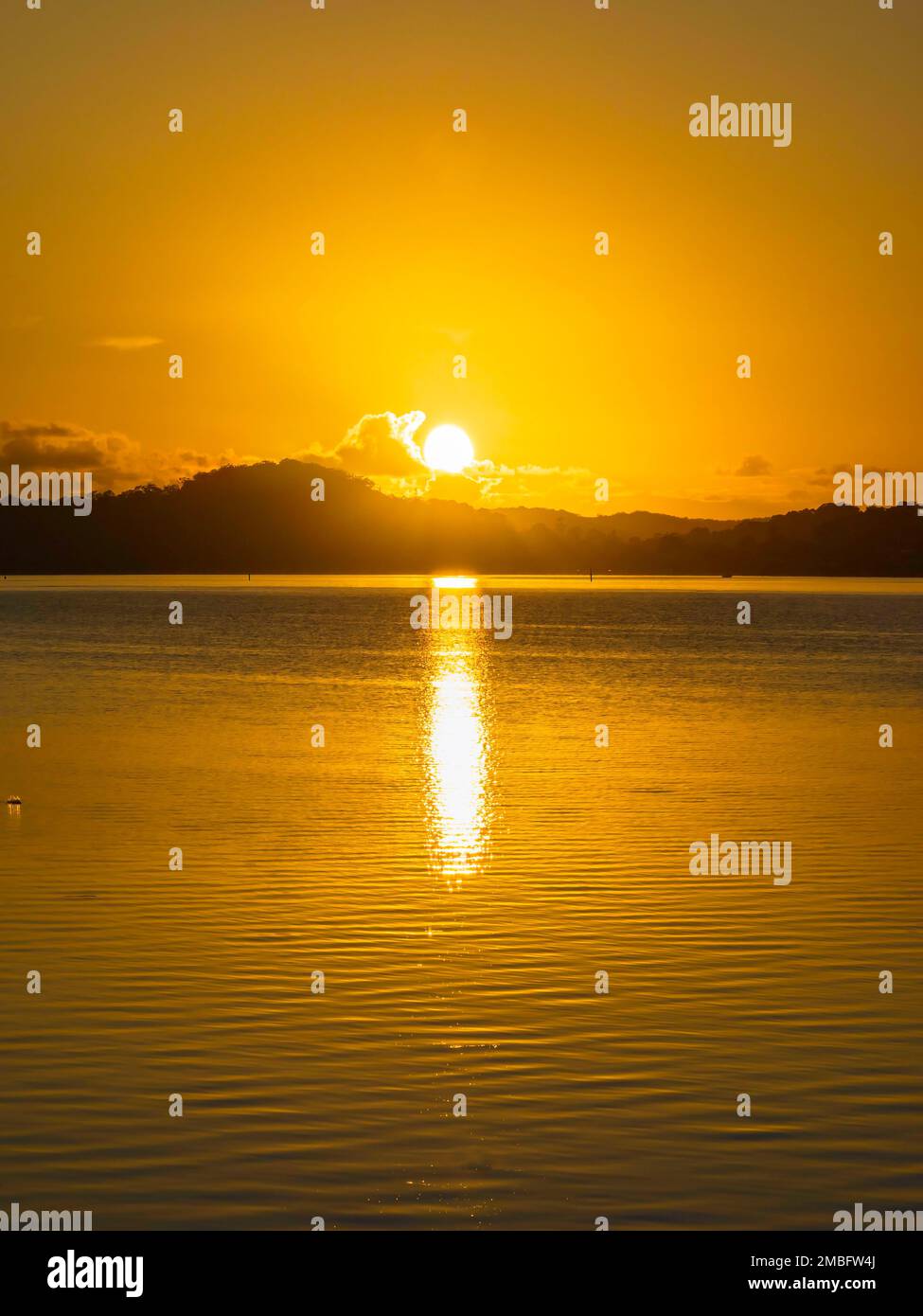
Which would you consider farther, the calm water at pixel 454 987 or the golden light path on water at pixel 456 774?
the golden light path on water at pixel 456 774

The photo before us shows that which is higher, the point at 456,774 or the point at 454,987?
the point at 456,774

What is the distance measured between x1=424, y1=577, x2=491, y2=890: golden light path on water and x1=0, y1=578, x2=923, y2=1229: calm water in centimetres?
17

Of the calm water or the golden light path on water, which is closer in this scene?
the calm water

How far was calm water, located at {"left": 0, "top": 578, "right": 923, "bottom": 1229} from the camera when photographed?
1120 centimetres

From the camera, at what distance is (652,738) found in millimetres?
44250

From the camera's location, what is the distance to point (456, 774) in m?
34.9

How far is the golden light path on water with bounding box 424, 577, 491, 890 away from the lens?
24.6m

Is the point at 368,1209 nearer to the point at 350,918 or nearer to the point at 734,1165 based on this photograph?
the point at 734,1165

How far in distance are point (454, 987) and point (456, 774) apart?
1863cm

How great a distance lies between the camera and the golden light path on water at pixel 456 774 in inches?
969

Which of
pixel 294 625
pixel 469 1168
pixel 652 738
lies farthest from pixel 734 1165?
pixel 294 625

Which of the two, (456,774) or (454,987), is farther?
(456,774)

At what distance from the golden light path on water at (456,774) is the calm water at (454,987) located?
0.57 ft
